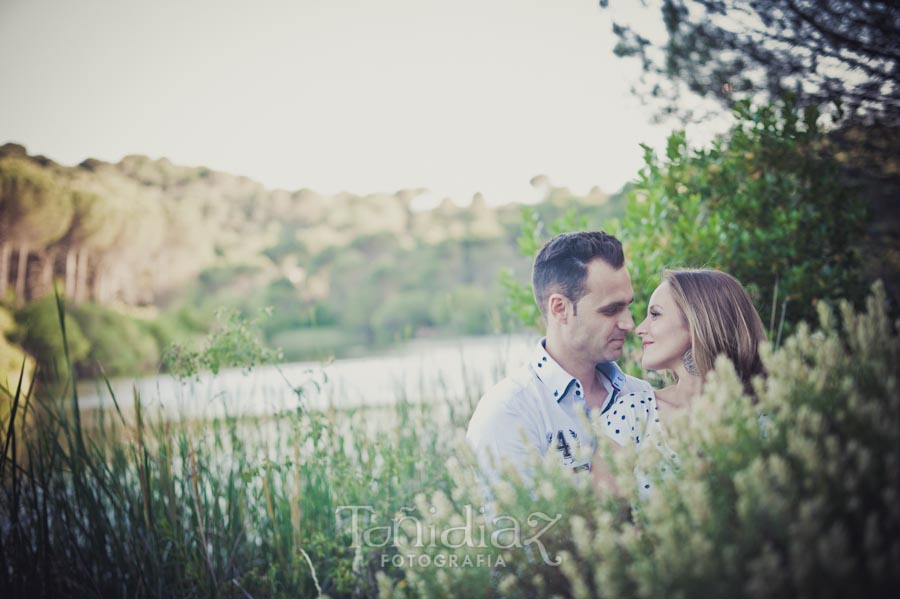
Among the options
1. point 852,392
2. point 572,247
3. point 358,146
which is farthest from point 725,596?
point 358,146

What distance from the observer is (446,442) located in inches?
137

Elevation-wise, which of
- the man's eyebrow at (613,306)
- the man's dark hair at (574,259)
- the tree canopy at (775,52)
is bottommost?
the man's eyebrow at (613,306)

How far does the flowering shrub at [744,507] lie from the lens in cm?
88

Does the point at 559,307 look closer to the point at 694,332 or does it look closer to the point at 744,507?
the point at 694,332

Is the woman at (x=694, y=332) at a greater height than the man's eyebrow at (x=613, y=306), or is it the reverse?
the man's eyebrow at (x=613, y=306)

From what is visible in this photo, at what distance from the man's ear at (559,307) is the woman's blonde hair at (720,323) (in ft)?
1.41

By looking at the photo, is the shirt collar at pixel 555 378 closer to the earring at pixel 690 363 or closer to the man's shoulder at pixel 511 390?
the man's shoulder at pixel 511 390

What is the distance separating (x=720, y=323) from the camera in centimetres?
230

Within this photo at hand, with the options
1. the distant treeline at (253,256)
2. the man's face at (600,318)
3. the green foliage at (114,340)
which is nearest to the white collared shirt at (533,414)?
the man's face at (600,318)

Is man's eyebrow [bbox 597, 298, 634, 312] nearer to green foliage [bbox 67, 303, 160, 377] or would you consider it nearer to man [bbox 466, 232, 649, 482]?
man [bbox 466, 232, 649, 482]

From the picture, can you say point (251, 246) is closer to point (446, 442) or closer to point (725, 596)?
point (446, 442)

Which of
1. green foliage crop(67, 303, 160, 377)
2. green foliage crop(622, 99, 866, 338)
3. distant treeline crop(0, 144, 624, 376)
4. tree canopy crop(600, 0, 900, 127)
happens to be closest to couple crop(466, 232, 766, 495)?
green foliage crop(622, 99, 866, 338)

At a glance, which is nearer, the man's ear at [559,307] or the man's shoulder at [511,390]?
the man's shoulder at [511,390]

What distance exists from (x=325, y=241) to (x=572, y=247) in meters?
20.9
